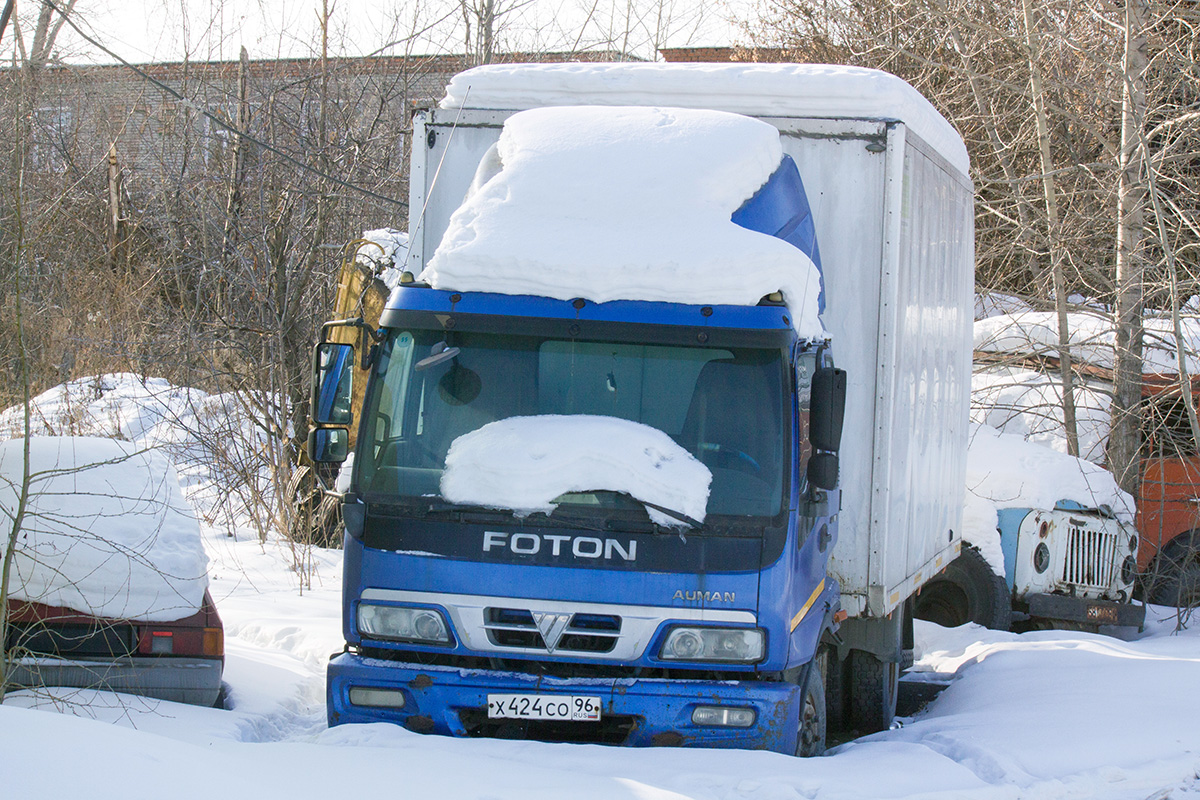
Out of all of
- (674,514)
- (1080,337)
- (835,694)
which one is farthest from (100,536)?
(1080,337)

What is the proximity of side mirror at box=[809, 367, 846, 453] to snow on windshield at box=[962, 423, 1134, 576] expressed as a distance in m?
5.60

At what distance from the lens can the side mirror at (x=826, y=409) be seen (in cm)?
511

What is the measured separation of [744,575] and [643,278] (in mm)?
1327

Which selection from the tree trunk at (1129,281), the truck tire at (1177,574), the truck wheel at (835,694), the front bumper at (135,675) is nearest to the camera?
the front bumper at (135,675)

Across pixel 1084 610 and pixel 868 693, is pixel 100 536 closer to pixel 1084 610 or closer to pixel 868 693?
pixel 868 693

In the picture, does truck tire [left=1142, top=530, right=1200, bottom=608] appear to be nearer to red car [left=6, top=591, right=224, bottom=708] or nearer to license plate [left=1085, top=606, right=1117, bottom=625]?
license plate [left=1085, top=606, right=1117, bottom=625]

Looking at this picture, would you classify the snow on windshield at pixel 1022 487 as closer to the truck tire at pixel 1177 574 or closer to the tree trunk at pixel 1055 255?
the truck tire at pixel 1177 574

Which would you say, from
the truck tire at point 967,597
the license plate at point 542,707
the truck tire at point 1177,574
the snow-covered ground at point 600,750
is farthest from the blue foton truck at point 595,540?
the truck tire at point 1177,574

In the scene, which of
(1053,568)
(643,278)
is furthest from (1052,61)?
(643,278)

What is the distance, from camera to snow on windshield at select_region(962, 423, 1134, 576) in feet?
33.8

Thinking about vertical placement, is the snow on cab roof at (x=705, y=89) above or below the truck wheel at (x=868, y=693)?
above

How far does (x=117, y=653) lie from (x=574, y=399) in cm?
266

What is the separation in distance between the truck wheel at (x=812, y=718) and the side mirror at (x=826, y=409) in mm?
1131

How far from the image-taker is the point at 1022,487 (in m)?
10.5
